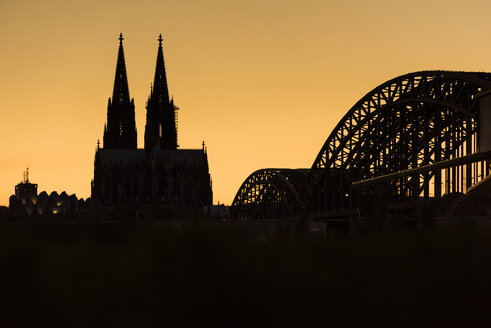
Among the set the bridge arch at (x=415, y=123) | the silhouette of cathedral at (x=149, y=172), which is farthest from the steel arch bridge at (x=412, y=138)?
the silhouette of cathedral at (x=149, y=172)

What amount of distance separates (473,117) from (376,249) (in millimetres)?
37962

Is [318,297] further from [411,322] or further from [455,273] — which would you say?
[455,273]

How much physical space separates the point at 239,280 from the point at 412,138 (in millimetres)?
54789

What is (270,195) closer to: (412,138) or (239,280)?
(412,138)

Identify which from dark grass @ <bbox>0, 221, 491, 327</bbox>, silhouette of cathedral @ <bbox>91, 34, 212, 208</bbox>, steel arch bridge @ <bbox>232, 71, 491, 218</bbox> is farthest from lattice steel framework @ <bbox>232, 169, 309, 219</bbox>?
dark grass @ <bbox>0, 221, 491, 327</bbox>

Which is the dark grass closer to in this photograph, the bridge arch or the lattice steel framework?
the bridge arch

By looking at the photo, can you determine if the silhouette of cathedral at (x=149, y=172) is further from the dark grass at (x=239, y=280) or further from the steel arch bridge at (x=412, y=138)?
the dark grass at (x=239, y=280)

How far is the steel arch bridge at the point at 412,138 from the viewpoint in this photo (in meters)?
53.3

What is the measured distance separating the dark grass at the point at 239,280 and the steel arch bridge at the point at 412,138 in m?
25.3

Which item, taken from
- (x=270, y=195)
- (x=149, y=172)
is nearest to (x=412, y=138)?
(x=270, y=195)

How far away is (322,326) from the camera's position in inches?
503

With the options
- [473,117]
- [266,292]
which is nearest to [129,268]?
[266,292]

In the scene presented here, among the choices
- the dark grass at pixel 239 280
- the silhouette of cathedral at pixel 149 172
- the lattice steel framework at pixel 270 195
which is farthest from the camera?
the silhouette of cathedral at pixel 149 172

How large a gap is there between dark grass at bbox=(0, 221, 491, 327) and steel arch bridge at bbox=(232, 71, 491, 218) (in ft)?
82.9
